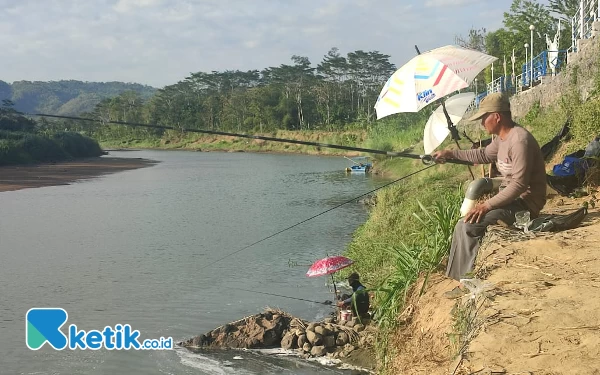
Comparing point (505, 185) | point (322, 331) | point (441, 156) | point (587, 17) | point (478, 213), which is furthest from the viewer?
point (587, 17)

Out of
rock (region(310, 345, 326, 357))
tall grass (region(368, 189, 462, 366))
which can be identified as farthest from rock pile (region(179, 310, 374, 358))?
tall grass (region(368, 189, 462, 366))

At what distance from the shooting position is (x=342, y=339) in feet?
25.0

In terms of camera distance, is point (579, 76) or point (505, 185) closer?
point (505, 185)

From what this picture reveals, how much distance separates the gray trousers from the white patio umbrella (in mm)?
2618

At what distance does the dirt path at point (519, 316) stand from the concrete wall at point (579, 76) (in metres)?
7.68

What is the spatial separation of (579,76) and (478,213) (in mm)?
9737

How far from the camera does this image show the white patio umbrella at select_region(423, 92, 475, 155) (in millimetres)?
7352

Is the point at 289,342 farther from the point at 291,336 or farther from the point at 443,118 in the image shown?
the point at 443,118

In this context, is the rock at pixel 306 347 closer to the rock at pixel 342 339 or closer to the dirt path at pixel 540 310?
the rock at pixel 342 339

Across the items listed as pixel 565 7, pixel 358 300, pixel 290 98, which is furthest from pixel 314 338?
pixel 290 98

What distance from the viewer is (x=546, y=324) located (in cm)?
316

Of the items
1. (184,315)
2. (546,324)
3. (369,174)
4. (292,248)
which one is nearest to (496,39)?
(369,174)

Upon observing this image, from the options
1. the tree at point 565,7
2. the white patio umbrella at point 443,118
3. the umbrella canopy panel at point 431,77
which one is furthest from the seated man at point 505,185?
the tree at point 565,7

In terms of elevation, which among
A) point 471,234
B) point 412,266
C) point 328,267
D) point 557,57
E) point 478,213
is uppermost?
point 557,57
